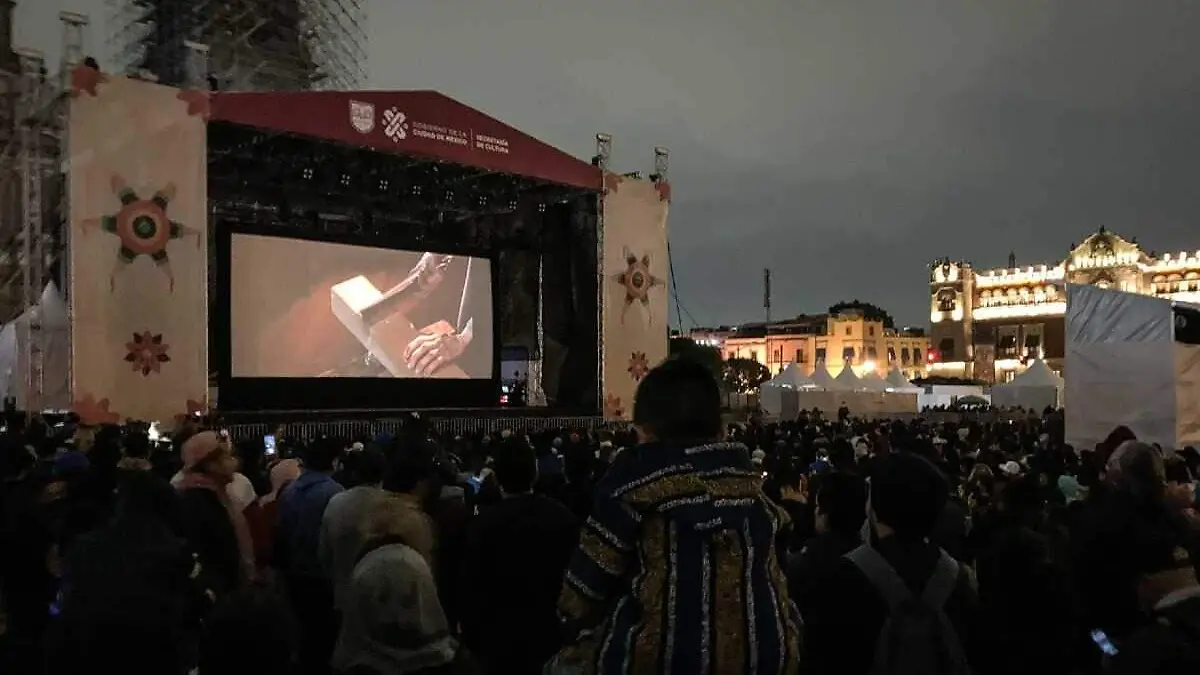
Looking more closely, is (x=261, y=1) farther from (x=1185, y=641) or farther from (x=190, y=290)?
(x=1185, y=641)

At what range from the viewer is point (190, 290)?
1459 cm

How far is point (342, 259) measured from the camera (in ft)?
57.6

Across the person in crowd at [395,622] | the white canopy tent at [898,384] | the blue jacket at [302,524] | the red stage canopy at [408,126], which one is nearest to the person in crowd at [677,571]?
the person in crowd at [395,622]

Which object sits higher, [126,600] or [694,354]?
[694,354]

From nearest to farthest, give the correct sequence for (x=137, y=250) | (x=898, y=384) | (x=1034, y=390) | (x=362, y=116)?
1. (x=137, y=250)
2. (x=362, y=116)
3. (x=1034, y=390)
4. (x=898, y=384)

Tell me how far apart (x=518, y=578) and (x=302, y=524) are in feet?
4.92

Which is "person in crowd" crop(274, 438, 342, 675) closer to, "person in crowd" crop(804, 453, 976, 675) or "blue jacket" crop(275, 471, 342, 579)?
"blue jacket" crop(275, 471, 342, 579)

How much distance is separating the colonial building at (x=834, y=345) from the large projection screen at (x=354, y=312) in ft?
148

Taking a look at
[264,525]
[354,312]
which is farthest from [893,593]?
[354,312]

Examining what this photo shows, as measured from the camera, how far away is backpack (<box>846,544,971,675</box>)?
2.32 metres

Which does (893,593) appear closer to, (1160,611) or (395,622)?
(1160,611)

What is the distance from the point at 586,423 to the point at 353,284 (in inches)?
203

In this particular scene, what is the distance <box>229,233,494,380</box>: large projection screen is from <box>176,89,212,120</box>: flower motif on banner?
2312 millimetres

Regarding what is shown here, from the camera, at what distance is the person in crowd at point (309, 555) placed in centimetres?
389
